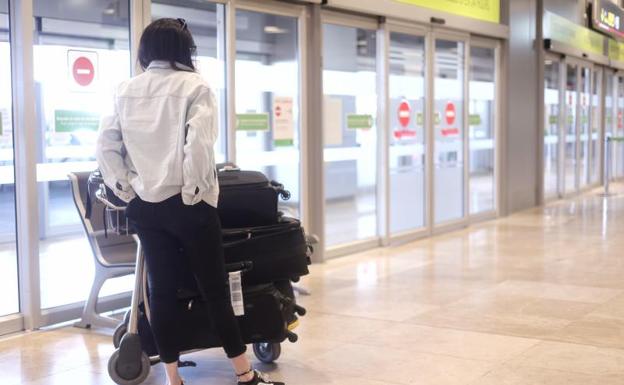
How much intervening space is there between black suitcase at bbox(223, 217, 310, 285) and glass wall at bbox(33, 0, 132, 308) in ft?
6.22

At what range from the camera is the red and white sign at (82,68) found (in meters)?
5.02

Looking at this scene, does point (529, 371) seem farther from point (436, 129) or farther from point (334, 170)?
point (436, 129)

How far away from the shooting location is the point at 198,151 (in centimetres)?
309

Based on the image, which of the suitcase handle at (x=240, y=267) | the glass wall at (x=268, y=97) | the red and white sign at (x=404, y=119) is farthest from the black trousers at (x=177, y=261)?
the red and white sign at (x=404, y=119)

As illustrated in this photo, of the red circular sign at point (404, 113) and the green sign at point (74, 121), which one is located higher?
the red circular sign at point (404, 113)

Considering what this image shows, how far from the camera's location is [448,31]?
29.5 feet

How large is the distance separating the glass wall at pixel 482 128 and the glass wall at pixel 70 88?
5.40 metres

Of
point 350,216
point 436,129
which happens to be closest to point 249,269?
point 436,129

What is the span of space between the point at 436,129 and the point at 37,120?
505 centimetres

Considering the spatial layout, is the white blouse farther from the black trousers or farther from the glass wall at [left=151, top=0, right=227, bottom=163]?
the glass wall at [left=151, top=0, right=227, bottom=163]

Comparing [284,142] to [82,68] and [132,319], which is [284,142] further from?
[132,319]

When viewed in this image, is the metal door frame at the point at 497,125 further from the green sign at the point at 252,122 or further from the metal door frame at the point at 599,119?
the metal door frame at the point at 599,119

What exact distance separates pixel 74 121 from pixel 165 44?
6.63ft

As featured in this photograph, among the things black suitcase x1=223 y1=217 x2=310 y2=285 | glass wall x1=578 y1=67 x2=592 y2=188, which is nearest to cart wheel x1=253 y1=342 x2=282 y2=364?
black suitcase x1=223 y1=217 x2=310 y2=285
